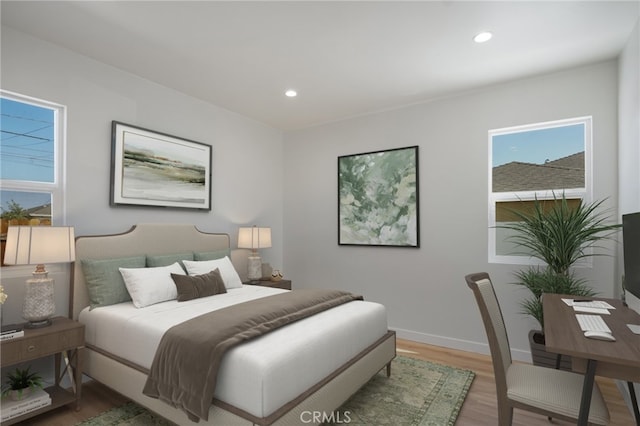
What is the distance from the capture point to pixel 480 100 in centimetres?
358

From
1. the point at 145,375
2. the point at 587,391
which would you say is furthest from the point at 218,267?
the point at 587,391

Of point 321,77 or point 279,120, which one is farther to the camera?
point 279,120

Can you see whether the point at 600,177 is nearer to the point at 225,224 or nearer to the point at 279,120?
the point at 279,120

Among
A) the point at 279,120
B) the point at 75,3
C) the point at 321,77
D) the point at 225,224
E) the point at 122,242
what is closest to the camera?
the point at 75,3

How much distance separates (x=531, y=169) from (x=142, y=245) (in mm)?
3902

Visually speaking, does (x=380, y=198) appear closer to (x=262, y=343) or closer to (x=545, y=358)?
(x=545, y=358)

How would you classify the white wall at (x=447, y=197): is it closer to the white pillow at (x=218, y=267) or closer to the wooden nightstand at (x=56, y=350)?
the white pillow at (x=218, y=267)

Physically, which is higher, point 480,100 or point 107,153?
point 480,100

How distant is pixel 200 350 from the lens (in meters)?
1.80

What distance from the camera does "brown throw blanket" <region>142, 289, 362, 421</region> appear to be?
1725mm

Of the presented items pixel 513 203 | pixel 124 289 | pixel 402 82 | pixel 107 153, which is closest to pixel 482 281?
pixel 513 203

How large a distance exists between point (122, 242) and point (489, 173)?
369 cm

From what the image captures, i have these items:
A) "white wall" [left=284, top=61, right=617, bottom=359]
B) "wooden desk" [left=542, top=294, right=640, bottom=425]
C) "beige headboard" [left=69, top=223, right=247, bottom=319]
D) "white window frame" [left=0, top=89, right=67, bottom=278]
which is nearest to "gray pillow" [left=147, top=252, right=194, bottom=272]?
"beige headboard" [left=69, top=223, right=247, bottom=319]

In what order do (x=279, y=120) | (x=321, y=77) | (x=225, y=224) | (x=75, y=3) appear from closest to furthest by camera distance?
Result: (x=75, y=3), (x=321, y=77), (x=225, y=224), (x=279, y=120)
